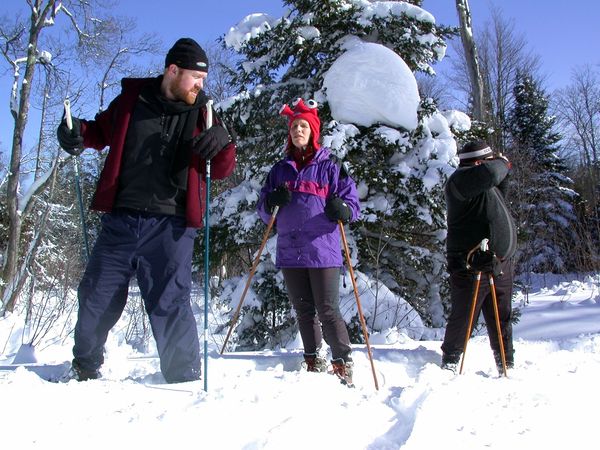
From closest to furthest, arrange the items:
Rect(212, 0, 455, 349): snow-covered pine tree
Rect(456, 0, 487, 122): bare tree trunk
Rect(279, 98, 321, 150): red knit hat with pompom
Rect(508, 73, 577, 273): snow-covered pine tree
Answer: Rect(279, 98, 321, 150): red knit hat with pompom < Rect(212, 0, 455, 349): snow-covered pine tree < Rect(456, 0, 487, 122): bare tree trunk < Rect(508, 73, 577, 273): snow-covered pine tree

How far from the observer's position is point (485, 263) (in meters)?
3.29

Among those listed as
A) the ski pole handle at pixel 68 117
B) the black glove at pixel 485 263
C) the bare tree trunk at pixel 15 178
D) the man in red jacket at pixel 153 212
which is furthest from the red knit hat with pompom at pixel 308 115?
the bare tree trunk at pixel 15 178

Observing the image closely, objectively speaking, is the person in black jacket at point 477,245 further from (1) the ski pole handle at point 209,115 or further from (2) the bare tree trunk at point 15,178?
(2) the bare tree trunk at point 15,178

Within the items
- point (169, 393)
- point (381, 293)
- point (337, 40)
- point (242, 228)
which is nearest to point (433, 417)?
point (169, 393)

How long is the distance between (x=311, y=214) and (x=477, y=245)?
1197 mm

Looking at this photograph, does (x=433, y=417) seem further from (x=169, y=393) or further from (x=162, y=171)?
(x=162, y=171)

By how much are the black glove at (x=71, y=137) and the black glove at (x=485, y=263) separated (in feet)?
8.75

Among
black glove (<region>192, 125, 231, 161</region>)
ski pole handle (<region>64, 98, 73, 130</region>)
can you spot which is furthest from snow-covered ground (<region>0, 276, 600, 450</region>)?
ski pole handle (<region>64, 98, 73, 130</region>)

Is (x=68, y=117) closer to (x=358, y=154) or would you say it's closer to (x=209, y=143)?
(x=209, y=143)

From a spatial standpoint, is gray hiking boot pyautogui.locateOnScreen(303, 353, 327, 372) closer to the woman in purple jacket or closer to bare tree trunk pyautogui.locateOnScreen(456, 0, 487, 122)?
the woman in purple jacket

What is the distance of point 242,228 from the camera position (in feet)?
19.6

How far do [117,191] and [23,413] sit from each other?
4.11 ft

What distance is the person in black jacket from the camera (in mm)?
3316

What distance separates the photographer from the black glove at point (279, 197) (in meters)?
3.28
